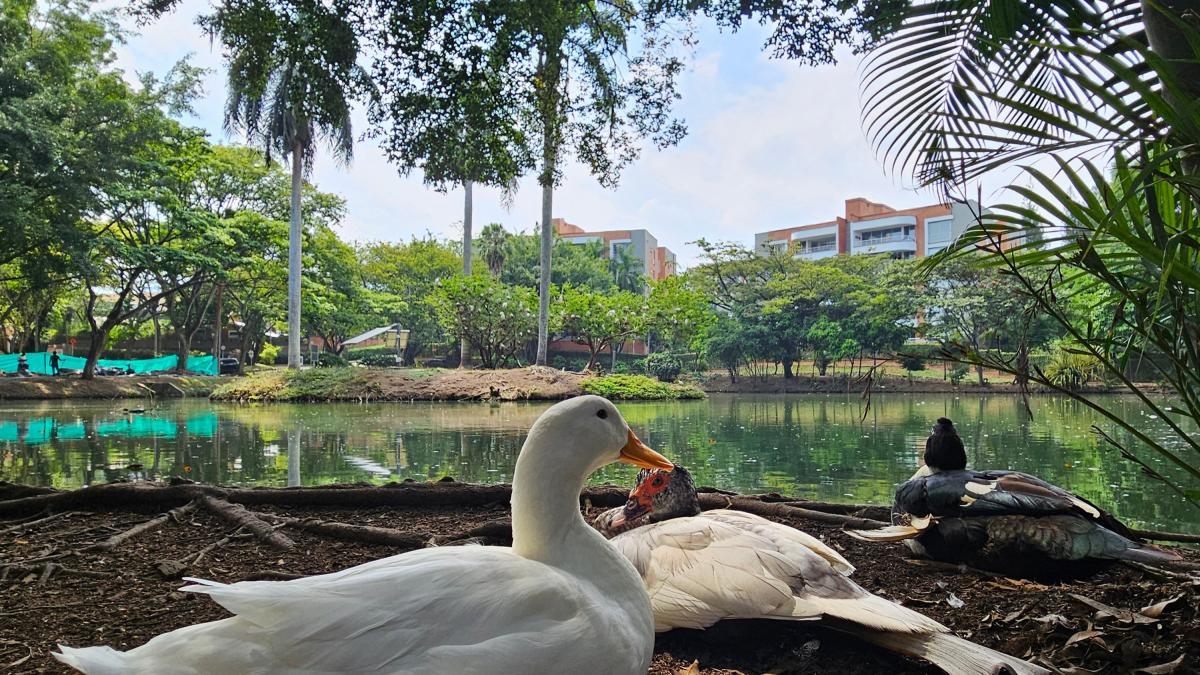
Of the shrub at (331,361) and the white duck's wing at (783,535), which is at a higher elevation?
the shrub at (331,361)

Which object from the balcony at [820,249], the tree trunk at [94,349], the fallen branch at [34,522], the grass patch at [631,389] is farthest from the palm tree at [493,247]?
the fallen branch at [34,522]

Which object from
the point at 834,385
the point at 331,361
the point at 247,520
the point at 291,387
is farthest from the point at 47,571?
the point at 834,385

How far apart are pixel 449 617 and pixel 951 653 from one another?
1.37 metres

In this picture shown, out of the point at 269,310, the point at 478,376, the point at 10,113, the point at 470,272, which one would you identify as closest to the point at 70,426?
the point at 10,113

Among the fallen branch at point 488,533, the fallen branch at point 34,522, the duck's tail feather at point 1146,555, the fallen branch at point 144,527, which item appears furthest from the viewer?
the fallen branch at point 34,522

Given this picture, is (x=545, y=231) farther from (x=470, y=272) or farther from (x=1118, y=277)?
(x=1118, y=277)

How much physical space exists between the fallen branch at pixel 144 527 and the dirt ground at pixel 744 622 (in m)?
0.05

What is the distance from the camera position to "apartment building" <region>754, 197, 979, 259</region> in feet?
157

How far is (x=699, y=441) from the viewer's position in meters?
9.80

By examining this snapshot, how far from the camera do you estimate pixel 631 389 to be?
23016mm

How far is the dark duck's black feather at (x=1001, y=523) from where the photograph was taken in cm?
257

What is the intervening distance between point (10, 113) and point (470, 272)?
16.1 metres

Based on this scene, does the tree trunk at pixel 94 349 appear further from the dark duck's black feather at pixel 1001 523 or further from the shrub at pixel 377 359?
the dark duck's black feather at pixel 1001 523

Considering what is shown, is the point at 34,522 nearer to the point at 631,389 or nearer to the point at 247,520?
the point at 247,520
